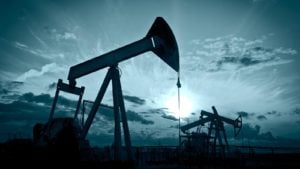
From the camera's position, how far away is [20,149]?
6.63 metres

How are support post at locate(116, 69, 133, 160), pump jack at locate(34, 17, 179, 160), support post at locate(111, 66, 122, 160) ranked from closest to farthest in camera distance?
support post at locate(111, 66, 122, 160)
support post at locate(116, 69, 133, 160)
pump jack at locate(34, 17, 179, 160)

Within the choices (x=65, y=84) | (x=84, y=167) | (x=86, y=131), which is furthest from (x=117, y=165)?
(x=65, y=84)

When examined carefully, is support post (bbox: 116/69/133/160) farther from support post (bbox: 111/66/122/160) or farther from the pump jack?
support post (bbox: 111/66/122/160)

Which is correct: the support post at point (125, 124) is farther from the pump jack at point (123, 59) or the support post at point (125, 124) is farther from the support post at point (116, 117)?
the support post at point (116, 117)

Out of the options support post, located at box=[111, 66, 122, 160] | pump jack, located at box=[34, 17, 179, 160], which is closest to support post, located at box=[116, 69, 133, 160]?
pump jack, located at box=[34, 17, 179, 160]

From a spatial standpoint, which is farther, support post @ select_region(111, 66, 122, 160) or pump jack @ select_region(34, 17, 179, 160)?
pump jack @ select_region(34, 17, 179, 160)

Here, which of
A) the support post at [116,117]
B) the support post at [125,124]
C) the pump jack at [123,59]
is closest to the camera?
the support post at [116,117]

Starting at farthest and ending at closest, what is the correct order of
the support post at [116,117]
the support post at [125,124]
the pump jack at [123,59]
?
1. the pump jack at [123,59]
2. the support post at [125,124]
3. the support post at [116,117]

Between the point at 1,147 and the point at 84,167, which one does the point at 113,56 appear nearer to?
the point at 84,167

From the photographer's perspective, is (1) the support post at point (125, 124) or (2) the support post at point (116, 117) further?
(1) the support post at point (125, 124)

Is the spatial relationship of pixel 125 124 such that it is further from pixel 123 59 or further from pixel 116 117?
pixel 123 59

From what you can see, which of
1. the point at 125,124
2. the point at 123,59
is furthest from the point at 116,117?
the point at 123,59

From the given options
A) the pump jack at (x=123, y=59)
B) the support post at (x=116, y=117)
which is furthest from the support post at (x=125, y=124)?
the support post at (x=116, y=117)

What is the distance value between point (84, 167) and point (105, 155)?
8098 mm
